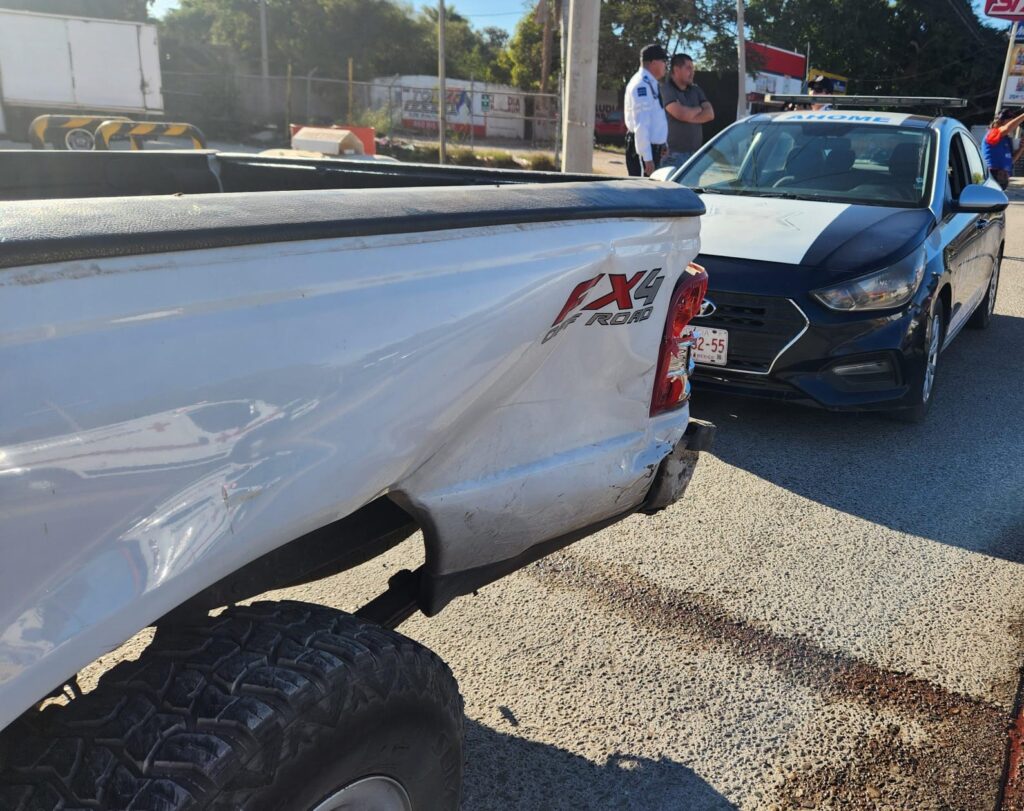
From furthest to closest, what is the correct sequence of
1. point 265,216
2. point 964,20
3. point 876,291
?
point 964,20 < point 876,291 < point 265,216

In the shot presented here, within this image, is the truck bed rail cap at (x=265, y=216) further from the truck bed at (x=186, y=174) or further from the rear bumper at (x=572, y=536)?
the truck bed at (x=186, y=174)

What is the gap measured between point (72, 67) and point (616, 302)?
25532 mm

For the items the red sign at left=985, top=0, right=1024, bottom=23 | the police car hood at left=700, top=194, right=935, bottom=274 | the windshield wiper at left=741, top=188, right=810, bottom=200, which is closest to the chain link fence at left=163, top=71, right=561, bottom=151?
the red sign at left=985, top=0, right=1024, bottom=23

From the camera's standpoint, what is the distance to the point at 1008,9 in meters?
20.2

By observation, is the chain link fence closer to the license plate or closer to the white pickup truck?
the license plate

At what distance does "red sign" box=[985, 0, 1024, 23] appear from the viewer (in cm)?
2014

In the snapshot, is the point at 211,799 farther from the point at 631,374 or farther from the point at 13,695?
the point at 631,374

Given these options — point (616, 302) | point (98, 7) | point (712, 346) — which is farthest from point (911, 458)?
point (98, 7)

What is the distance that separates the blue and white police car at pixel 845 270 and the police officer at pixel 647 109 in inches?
99.8

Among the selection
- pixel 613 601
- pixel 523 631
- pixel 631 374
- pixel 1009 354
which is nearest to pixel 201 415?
pixel 631 374

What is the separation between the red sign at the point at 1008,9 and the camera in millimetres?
20141

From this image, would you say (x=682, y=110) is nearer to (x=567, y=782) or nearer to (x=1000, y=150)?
(x=1000, y=150)

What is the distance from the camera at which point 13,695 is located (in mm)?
1223

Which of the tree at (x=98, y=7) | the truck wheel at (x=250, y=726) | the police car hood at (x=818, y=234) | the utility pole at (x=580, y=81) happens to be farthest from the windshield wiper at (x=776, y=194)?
the tree at (x=98, y=7)
